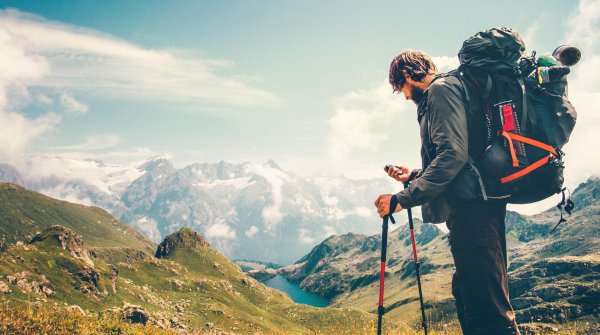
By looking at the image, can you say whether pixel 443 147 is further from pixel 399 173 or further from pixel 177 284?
pixel 177 284

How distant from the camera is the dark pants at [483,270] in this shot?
482 centimetres

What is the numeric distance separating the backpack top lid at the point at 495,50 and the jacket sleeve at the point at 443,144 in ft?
1.94

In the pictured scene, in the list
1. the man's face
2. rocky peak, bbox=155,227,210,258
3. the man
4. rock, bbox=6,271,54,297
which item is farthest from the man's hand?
rocky peak, bbox=155,227,210,258

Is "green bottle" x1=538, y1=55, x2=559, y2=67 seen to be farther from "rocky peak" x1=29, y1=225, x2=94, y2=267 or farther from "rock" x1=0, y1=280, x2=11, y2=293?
"rocky peak" x1=29, y1=225, x2=94, y2=267

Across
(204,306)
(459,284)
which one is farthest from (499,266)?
(204,306)

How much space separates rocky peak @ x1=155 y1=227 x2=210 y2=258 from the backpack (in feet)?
393

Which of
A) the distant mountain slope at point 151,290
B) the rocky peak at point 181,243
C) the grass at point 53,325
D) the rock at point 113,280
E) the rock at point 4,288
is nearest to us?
the grass at point 53,325

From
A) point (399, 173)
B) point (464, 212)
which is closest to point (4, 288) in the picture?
point (399, 173)

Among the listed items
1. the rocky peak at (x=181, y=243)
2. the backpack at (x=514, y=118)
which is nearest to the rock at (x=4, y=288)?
the backpack at (x=514, y=118)

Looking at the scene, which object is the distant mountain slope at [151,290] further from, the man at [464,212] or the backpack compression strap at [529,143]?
the backpack compression strap at [529,143]

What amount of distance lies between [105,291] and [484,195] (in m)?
59.4

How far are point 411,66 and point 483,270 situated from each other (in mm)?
3294

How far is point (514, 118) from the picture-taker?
16.5 feet

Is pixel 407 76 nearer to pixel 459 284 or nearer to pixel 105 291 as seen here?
pixel 459 284
